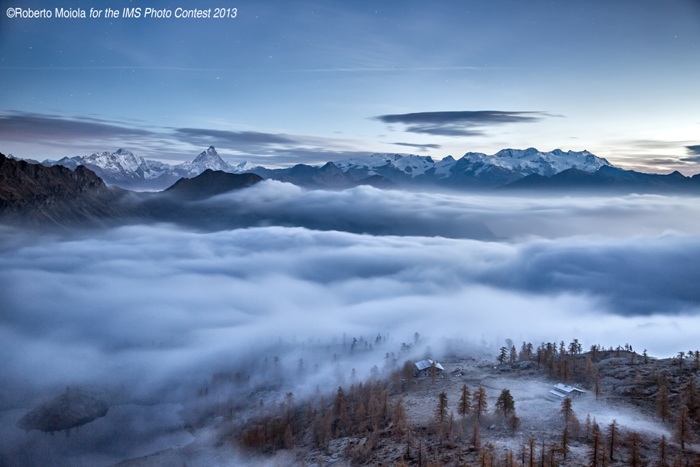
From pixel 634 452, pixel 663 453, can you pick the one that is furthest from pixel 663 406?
pixel 634 452

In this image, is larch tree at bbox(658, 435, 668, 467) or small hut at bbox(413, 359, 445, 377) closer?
larch tree at bbox(658, 435, 668, 467)

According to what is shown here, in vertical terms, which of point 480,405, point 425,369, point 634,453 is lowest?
point 425,369

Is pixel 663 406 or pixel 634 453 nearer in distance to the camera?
pixel 634 453

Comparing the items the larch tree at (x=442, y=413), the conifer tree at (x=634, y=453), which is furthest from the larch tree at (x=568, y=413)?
the larch tree at (x=442, y=413)

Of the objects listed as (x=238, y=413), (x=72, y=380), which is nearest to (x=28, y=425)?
(x=72, y=380)

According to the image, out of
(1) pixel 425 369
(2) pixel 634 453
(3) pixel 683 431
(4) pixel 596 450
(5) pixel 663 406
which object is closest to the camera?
(2) pixel 634 453

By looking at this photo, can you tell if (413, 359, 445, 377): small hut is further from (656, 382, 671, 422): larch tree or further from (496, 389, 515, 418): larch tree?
(656, 382, 671, 422): larch tree

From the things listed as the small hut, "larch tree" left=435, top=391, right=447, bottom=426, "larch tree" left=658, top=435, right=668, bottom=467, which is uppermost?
"larch tree" left=658, top=435, right=668, bottom=467

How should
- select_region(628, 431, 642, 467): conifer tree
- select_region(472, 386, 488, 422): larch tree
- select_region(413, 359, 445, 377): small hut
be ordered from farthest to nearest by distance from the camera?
select_region(413, 359, 445, 377): small hut < select_region(472, 386, 488, 422): larch tree < select_region(628, 431, 642, 467): conifer tree

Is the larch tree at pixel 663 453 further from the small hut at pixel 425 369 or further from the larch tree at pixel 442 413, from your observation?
the small hut at pixel 425 369

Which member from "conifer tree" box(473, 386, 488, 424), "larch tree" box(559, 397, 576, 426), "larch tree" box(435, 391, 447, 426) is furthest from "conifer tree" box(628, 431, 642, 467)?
"larch tree" box(435, 391, 447, 426)

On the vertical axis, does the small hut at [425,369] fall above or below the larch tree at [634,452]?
below

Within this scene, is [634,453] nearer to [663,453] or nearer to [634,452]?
[634,452]
